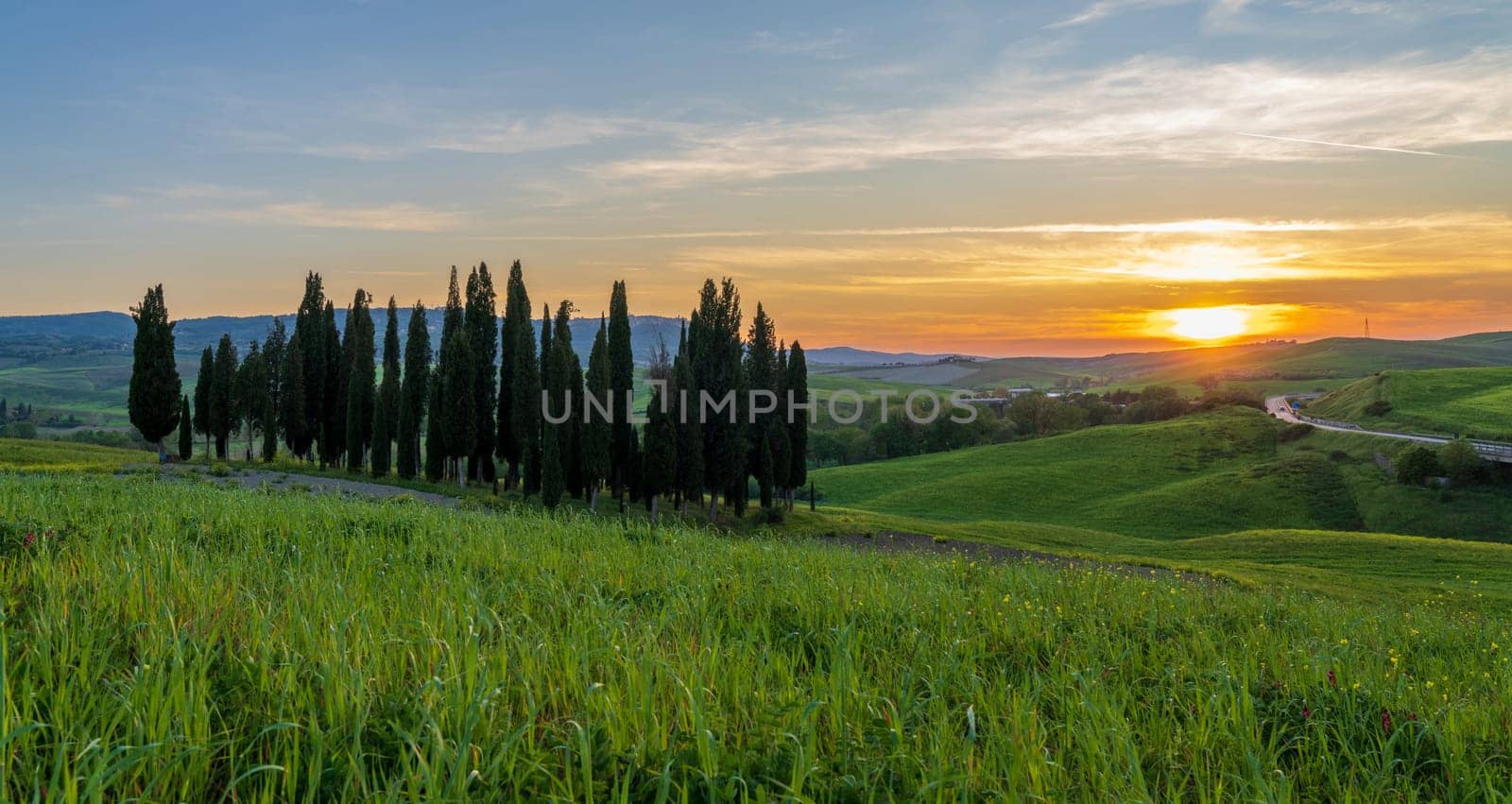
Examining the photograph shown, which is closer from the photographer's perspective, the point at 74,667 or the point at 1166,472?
the point at 74,667

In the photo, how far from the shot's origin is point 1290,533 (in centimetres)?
4084

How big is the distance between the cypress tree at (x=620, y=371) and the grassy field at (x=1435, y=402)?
73.8m

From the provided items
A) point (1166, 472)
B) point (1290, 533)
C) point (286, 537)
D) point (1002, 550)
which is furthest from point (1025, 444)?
point (286, 537)

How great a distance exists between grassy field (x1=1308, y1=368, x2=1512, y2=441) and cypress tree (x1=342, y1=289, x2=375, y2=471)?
89.2 meters

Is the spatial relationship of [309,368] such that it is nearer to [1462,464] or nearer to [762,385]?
[762,385]

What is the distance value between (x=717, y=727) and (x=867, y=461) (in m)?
104

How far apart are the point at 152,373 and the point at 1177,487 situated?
242 feet

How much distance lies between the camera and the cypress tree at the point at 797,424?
52.0m

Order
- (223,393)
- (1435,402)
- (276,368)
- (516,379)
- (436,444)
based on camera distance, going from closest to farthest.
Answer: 1. (516,379)
2. (436,444)
3. (223,393)
4. (276,368)
5. (1435,402)

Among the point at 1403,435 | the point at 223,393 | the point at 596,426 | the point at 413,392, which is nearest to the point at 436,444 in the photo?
the point at 413,392

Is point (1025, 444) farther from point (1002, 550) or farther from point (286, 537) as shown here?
point (286, 537)

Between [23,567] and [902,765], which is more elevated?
[23,567]

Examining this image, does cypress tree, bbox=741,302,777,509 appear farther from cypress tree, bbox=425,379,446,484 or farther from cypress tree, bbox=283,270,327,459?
cypress tree, bbox=283,270,327,459

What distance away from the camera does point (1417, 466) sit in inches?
2349
